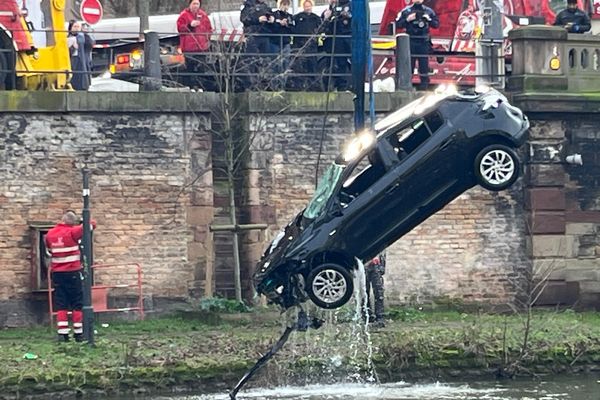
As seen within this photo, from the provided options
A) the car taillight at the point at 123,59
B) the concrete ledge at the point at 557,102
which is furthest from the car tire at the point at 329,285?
the car taillight at the point at 123,59

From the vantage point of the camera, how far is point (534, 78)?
97.8ft

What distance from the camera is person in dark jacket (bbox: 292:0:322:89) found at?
29.3 m

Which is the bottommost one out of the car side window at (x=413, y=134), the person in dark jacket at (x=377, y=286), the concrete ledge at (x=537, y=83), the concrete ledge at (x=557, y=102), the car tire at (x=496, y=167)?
the person in dark jacket at (x=377, y=286)

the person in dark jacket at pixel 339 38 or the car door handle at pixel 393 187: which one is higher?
the person in dark jacket at pixel 339 38

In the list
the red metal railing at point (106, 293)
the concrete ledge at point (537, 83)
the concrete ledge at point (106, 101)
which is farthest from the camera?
the concrete ledge at point (537, 83)

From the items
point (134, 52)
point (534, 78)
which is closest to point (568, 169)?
point (534, 78)

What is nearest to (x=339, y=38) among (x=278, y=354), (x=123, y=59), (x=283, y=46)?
(x=283, y=46)

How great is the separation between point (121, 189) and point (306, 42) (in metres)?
3.82

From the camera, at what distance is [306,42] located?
96.0 feet

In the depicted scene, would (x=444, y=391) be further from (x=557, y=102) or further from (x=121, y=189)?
(x=557, y=102)

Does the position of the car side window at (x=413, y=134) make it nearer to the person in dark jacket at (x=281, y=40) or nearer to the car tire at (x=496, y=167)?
the car tire at (x=496, y=167)

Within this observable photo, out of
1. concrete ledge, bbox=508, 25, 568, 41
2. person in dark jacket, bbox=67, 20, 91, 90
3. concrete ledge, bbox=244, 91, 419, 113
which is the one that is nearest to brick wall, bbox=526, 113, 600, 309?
concrete ledge, bbox=508, 25, 568, 41

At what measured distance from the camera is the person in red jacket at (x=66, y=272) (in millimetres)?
25312

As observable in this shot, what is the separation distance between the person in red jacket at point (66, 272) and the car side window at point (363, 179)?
5164mm
